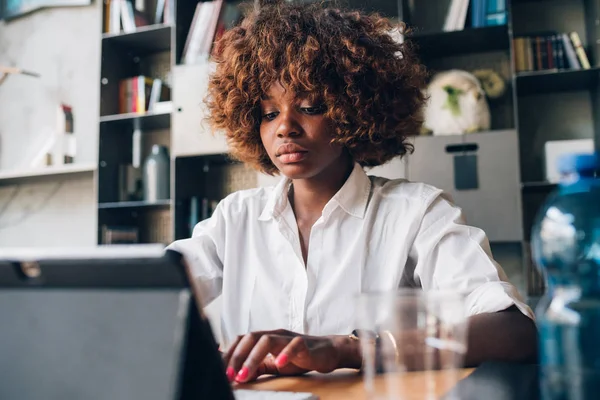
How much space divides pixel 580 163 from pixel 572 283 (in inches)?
5.3

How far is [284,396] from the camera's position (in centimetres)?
68

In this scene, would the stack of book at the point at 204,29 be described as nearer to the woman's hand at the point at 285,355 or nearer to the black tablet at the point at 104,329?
the woman's hand at the point at 285,355

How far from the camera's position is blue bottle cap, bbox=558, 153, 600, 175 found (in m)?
0.54

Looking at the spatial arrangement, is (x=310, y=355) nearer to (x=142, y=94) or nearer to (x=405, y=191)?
(x=405, y=191)

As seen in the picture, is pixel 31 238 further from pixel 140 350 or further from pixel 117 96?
pixel 140 350

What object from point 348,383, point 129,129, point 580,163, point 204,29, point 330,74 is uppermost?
point 204,29

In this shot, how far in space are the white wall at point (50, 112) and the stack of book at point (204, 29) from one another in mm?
847

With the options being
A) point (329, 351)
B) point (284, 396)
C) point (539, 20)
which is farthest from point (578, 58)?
point (284, 396)

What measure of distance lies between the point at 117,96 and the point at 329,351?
281 centimetres

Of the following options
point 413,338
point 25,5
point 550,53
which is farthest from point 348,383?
point 25,5

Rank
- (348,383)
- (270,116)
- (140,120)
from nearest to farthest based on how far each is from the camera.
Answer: (348,383) → (270,116) → (140,120)

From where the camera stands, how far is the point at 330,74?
1.56m

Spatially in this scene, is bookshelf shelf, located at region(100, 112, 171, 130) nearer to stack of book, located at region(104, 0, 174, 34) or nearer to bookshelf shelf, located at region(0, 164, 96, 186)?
bookshelf shelf, located at region(0, 164, 96, 186)

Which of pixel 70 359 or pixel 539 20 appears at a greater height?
pixel 539 20
